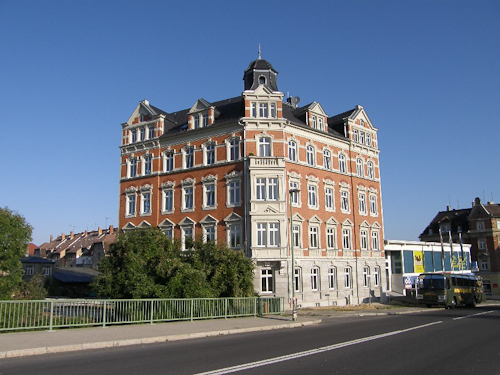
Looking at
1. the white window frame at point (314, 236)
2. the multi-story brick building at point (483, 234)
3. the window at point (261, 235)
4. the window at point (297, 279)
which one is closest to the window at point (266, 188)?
the window at point (261, 235)

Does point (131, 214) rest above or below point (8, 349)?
above

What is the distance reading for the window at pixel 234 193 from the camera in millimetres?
35219

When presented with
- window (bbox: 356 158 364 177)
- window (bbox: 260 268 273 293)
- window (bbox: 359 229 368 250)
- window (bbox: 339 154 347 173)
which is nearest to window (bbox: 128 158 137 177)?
window (bbox: 260 268 273 293)

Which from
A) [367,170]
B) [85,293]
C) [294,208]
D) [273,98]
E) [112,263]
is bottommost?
[85,293]

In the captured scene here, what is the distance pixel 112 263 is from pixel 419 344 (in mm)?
17861

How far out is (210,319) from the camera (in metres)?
21.9

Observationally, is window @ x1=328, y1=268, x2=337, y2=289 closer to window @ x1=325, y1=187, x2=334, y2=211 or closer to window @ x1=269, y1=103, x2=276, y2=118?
window @ x1=325, y1=187, x2=334, y2=211

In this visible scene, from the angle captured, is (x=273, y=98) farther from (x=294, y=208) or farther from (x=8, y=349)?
(x=8, y=349)

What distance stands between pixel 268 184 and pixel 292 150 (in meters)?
4.02

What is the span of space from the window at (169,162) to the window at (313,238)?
13.2 metres

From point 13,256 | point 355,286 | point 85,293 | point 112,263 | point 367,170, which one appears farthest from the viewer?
point 85,293

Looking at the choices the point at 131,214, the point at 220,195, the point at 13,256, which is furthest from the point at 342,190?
the point at 13,256

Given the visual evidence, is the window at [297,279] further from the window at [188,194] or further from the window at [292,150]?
the window at [188,194]

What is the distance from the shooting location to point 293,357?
35.4ft
